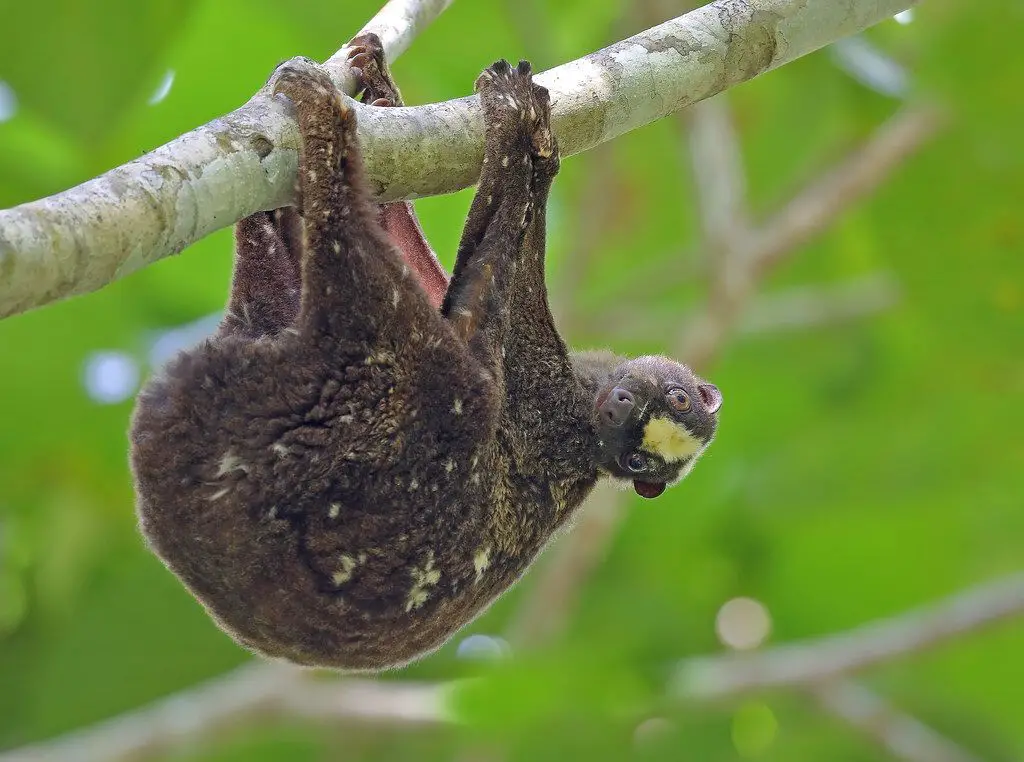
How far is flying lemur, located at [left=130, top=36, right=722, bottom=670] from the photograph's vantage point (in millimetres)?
4492

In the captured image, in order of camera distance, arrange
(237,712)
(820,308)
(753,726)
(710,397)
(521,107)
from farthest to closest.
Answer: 1. (753,726)
2. (820,308)
3. (237,712)
4. (710,397)
5. (521,107)

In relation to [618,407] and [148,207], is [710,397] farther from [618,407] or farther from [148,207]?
[148,207]

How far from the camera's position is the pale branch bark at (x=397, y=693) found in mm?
8367

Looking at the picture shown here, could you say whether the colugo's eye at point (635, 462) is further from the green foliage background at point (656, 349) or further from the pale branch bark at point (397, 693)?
the pale branch bark at point (397, 693)

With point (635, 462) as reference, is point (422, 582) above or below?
above

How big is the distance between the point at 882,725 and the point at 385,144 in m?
6.96

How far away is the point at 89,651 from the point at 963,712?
21.3ft

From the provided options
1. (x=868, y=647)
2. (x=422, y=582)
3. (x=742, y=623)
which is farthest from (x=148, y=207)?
(x=742, y=623)

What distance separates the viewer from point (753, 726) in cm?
1137

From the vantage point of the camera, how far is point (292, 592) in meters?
4.63

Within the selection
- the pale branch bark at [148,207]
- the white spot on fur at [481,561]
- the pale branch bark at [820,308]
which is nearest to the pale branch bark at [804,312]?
the pale branch bark at [820,308]

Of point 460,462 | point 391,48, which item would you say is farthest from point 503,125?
point 460,462

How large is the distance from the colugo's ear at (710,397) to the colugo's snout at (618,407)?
362mm

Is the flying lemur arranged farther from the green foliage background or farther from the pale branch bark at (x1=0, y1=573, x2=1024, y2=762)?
the pale branch bark at (x1=0, y1=573, x2=1024, y2=762)
